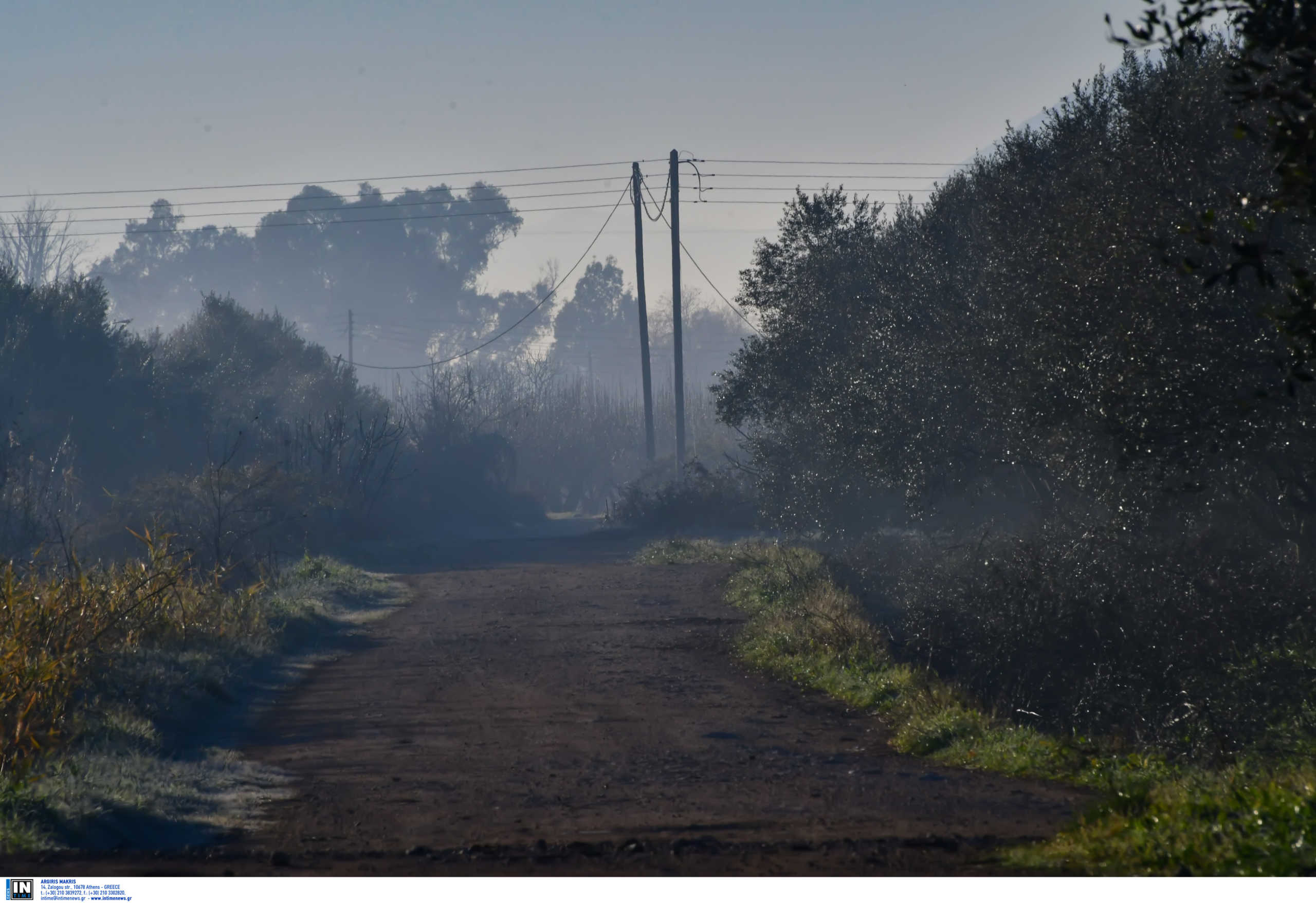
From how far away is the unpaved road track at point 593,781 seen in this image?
593 centimetres

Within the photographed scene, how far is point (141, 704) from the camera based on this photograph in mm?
9984

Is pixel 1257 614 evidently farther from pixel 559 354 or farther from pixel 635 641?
pixel 559 354

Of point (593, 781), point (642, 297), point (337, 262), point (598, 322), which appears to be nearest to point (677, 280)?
point (642, 297)

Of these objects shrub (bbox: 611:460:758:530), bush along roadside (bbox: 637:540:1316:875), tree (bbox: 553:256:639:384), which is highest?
tree (bbox: 553:256:639:384)

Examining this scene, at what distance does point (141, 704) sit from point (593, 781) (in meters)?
4.28

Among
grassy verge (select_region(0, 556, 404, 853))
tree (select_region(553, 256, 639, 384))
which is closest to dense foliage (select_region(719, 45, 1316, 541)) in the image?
grassy verge (select_region(0, 556, 404, 853))

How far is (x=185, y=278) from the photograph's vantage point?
93125 mm

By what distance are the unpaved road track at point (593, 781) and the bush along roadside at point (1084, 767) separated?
275 millimetres

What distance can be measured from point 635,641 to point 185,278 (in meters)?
87.1

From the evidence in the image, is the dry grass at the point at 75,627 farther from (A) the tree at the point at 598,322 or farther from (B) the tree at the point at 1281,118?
(A) the tree at the point at 598,322

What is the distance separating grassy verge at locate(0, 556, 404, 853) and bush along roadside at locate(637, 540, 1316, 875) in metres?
4.59

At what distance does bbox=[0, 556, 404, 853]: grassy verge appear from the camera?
267 inches

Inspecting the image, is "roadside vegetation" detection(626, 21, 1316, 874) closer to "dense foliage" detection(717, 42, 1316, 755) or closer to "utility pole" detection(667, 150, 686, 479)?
"dense foliage" detection(717, 42, 1316, 755)

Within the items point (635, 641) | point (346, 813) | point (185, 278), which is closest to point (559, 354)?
point (185, 278)
